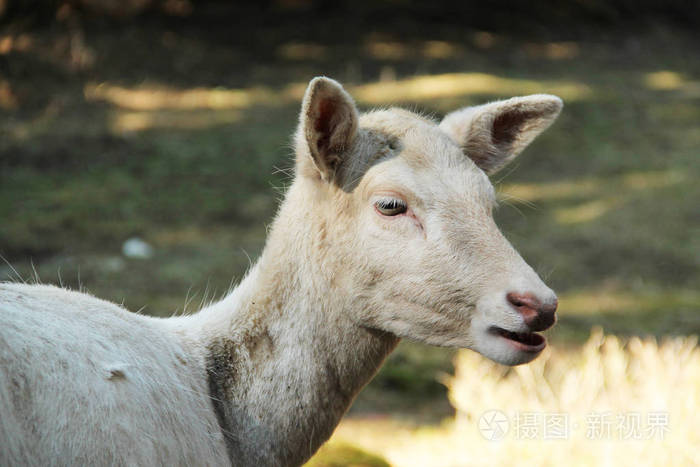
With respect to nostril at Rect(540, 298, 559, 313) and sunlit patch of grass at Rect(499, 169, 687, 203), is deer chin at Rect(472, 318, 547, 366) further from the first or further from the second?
sunlit patch of grass at Rect(499, 169, 687, 203)

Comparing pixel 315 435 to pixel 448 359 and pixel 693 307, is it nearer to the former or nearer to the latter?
pixel 448 359

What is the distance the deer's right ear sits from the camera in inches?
125

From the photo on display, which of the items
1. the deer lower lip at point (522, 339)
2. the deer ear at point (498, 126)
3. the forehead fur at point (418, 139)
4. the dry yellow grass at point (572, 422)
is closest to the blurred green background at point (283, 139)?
the dry yellow grass at point (572, 422)

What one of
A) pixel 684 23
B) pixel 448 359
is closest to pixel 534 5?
pixel 684 23

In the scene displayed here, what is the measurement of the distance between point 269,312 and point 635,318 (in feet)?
19.8

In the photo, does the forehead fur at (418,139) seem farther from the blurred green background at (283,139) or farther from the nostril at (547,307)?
the blurred green background at (283,139)

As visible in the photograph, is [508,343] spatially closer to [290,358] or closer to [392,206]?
[392,206]

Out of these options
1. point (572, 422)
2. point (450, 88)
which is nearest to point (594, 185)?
point (450, 88)

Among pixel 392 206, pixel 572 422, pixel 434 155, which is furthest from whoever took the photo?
pixel 572 422

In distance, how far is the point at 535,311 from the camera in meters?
3.01

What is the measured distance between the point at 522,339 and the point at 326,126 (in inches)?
42.6

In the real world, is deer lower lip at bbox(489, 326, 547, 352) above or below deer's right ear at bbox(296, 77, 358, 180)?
below

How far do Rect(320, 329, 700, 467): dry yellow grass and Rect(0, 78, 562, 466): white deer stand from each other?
2685 millimetres

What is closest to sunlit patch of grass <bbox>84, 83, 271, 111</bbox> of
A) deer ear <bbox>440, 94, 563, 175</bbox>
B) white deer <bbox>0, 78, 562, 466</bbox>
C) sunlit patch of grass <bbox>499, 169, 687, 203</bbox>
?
sunlit patch of grass <bbox>499, 169, 687, 203</bbox>
